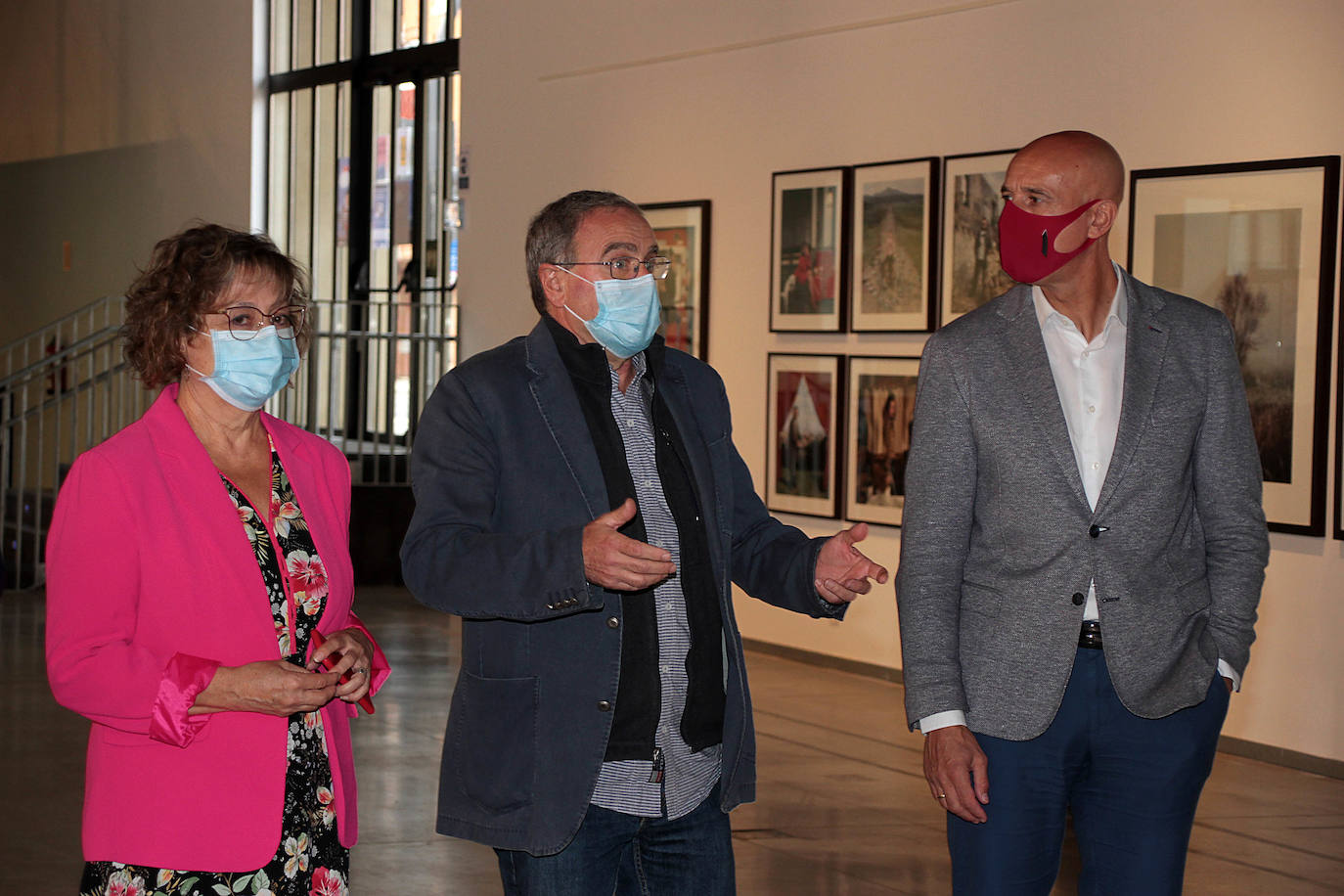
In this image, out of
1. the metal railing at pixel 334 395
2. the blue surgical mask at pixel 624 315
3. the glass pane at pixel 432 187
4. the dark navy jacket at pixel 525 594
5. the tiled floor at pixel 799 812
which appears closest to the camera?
the dark navy jacket at pixel 525 594

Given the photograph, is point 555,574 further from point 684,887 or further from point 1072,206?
point 1072,206

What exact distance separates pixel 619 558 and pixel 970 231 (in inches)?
227

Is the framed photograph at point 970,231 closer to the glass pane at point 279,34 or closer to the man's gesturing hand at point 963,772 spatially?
the man's gesturing hand at point 963,772

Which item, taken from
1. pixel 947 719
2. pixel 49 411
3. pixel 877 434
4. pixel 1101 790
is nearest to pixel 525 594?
pixel 947 719

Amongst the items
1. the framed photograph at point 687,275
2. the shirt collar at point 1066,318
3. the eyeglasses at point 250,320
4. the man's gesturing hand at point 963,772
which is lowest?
the man's gesturing hand at point 963,772

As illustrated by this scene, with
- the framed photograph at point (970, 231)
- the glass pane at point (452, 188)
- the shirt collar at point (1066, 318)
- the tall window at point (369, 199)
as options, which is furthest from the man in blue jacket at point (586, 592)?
the glass pane at point (452, 188)

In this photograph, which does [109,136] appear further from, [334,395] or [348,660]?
[348,660]

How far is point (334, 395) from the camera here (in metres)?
12.9

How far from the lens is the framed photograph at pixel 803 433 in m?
8.51

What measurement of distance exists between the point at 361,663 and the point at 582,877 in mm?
477

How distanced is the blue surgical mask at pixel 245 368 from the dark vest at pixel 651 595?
46 centimetres

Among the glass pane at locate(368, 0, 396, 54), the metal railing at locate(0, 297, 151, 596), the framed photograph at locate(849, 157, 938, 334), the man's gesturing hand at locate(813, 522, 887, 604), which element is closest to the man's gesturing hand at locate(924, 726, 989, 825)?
the man's gesturing hand at locate(813, 522, 887, 604)

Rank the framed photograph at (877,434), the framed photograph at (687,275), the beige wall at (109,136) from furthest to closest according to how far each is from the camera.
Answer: the beige wall at (109,136) → the framed photograph at (687,275) → the framed photograph at (877,434)

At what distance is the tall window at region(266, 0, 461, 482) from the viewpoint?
12586mm
